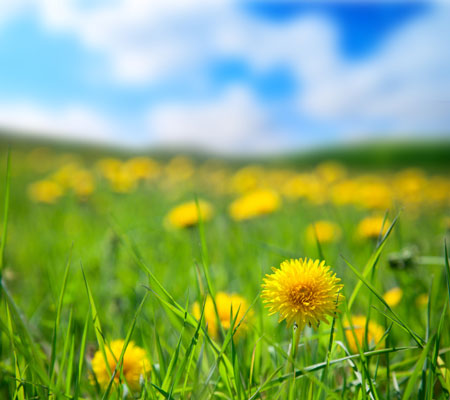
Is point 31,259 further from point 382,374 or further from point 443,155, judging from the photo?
point 443,155

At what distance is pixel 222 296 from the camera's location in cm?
90

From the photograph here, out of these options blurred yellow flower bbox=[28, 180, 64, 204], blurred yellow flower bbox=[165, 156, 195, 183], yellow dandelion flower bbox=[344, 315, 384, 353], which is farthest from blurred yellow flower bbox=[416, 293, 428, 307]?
blurred yellow flower bbox=[165, 156, 195, 183]

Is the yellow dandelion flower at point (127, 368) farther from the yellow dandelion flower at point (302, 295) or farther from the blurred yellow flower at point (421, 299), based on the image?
the blurred yellow flower at point (421, 299)

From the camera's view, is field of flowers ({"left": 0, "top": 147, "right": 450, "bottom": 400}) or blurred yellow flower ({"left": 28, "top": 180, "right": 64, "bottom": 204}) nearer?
field of flowers ({"left": 0, "top": 147, "right": 450, "bottom": 400})

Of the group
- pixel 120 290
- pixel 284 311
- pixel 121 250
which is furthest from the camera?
pixel 121 250

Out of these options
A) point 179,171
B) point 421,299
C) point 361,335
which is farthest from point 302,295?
point 179,171

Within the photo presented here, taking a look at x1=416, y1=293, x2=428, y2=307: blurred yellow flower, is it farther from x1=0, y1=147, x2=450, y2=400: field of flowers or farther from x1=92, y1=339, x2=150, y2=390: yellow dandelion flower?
x1=92, y1=339, x2=150, y2=390: yellow dandelion flower

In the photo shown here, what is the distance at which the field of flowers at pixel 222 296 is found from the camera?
0.60 meters

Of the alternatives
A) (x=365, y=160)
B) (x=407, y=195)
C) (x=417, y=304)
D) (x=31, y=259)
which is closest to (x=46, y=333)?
(x=31, y=259)

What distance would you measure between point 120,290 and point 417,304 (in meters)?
1.10

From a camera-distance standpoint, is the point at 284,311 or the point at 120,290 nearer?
the point at 284,311

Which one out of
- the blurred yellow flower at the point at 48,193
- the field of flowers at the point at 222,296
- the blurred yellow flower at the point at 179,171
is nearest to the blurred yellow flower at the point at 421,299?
the field of flowers at the point at 222,296

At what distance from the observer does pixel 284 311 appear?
0.53 meters

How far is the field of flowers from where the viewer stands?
1.98 feet
